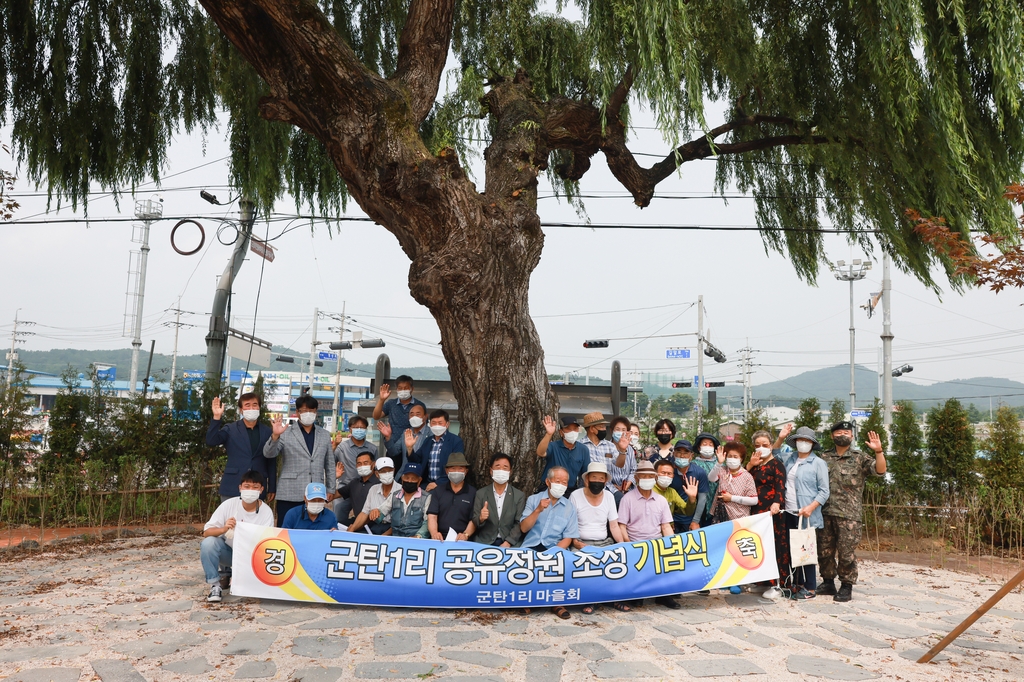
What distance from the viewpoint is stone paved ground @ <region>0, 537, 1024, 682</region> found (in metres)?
4.14

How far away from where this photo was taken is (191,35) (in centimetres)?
788

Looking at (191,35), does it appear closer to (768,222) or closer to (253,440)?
(253,440)

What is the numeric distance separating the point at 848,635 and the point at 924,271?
3714 millimetres

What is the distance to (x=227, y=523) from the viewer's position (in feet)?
18.4

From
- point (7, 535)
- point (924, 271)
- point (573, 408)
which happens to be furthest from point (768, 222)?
point (7, 535)

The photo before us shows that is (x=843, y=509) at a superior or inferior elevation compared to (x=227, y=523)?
superior

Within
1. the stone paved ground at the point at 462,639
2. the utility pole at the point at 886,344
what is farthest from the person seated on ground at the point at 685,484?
the utility pole at the point at 886,344

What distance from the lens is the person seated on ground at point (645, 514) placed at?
5887mm

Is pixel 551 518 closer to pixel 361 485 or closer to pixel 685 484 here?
pixel 685 484

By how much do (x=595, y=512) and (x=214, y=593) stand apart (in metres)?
3.02

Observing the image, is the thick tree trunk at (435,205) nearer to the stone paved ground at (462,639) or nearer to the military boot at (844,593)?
the stone paved ground at (462,639)

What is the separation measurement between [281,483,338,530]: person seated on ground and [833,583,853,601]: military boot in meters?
4.32

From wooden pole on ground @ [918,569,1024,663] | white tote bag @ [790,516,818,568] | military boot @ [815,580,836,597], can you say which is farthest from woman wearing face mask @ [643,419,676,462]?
wooden pole on ground @ [918,569,1024,663]

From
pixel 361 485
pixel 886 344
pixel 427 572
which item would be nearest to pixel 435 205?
pixel 361 485
